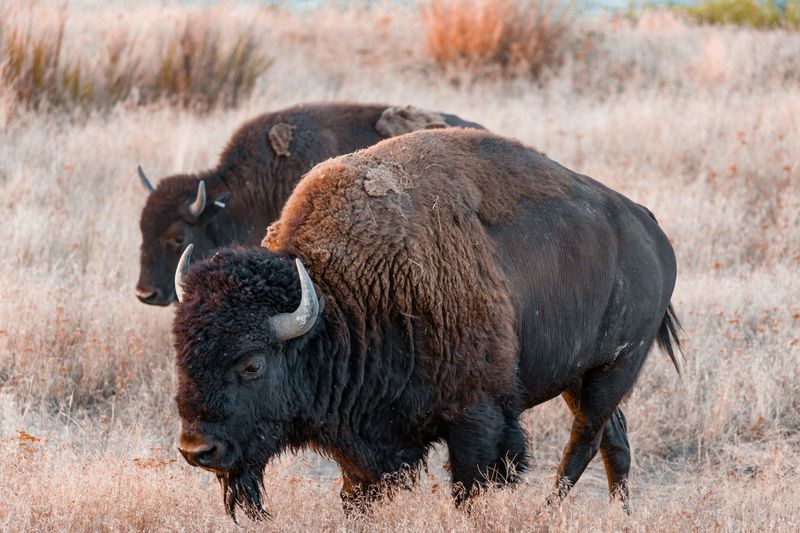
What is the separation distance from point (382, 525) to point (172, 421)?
232 centimetres

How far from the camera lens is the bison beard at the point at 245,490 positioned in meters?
4.57

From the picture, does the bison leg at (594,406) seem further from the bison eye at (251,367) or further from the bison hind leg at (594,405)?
the bison eye at (251,367)

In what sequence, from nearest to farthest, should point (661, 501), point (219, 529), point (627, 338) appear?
point (219, 529)
point (627, 338)
point (661, 501)

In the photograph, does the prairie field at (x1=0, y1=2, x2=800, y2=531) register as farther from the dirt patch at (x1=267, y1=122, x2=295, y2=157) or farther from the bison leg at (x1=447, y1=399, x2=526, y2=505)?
the dirt patch at (x1=267, y1=122, x2=295, y2=157)

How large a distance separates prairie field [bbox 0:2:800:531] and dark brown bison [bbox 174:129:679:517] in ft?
1.31

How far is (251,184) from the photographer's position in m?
8.38

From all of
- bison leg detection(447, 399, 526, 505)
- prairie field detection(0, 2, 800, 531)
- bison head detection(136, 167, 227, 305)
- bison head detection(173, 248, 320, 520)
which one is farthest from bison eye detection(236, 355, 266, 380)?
bison head detection(136, 167, 227, 305)

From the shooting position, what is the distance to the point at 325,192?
4.77 meters

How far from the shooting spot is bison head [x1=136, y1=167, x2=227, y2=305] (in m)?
8.21

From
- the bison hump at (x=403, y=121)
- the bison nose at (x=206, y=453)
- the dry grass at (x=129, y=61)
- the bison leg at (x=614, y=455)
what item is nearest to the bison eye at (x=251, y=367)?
the bison nose at (x=206, y=453)

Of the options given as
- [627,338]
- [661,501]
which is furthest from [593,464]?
[627,338]

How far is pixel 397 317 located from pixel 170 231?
4.16 meters

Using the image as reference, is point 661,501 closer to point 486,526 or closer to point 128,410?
point 486,526

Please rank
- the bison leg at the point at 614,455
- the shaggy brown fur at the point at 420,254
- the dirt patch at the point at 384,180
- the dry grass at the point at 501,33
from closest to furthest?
1. the shaggy brown fur at the point at 420,254
2. the dirt patch at the point at 384,180
3. the bison leg at the point at 614,455
4. the dry grass at the point at 501,33
